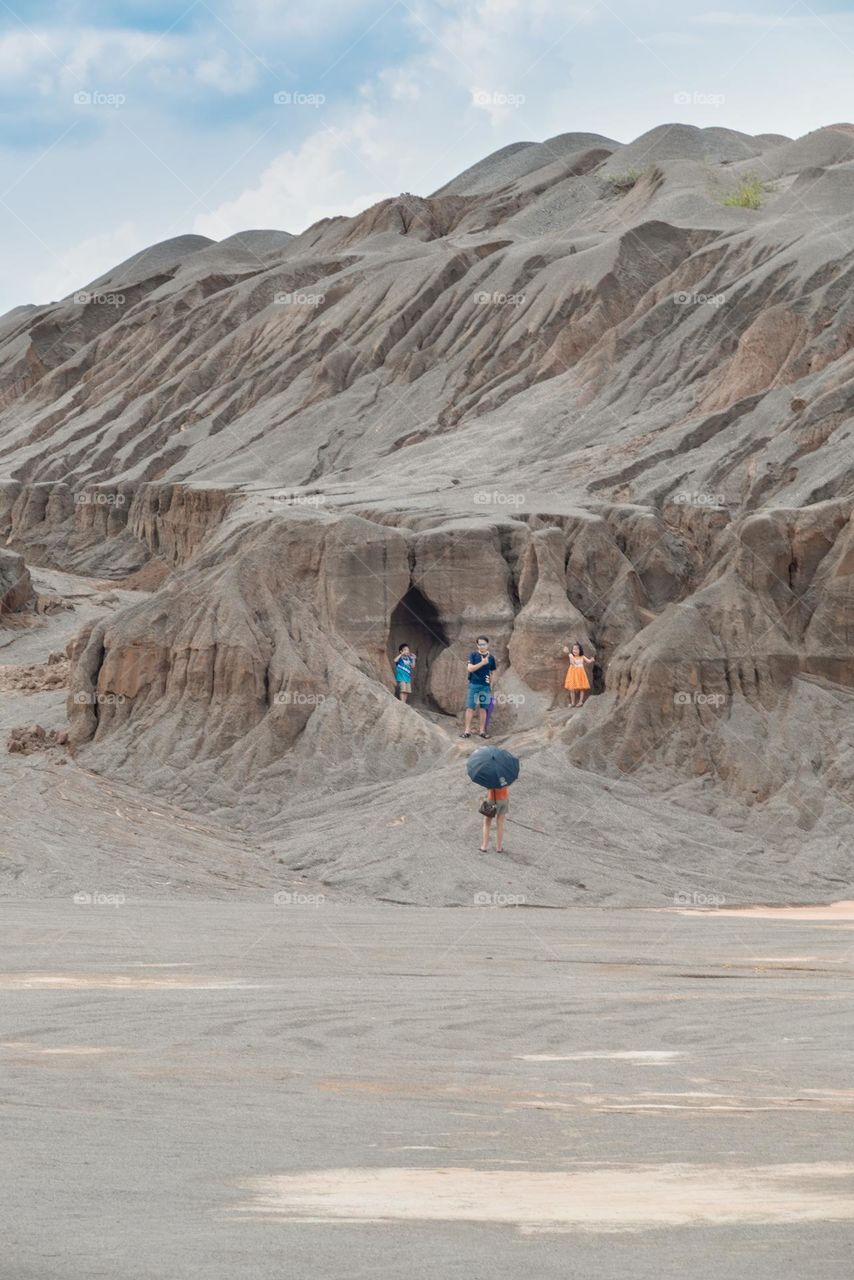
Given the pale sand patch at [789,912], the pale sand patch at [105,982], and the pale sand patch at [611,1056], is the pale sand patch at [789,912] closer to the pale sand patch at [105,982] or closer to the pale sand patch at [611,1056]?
the pale sand patch at [105,982]

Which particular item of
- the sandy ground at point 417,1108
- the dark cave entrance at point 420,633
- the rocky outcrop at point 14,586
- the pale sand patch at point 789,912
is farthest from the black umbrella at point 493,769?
the rocky outcrop at point 14,586

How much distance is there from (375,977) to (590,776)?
33.0 feet

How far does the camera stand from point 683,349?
4206cm

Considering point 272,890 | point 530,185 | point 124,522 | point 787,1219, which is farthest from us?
point 530,185

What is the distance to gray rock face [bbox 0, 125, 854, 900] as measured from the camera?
2358 cm

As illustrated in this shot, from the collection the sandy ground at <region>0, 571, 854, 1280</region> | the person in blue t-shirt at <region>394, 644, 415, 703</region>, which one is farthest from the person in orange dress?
the sandy ground at <region>0, 571, 854, 1280</region>

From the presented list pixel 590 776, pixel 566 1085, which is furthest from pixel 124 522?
pixel 566 1085

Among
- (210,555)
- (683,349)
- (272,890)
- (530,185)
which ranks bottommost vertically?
(272,890)

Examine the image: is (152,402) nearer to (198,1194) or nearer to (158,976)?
(158,976)

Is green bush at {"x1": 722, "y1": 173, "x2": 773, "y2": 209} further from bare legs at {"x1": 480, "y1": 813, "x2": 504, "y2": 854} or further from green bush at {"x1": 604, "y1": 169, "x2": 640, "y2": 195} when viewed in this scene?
bare legs at {"x1": 480, "y1": 813, "x2": 504, "y2": 854}

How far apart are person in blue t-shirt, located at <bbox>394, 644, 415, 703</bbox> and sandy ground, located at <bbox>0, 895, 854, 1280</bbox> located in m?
12.4

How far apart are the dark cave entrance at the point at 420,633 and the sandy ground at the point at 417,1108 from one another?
1384 cm

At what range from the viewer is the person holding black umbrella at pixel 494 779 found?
1902 centimetres

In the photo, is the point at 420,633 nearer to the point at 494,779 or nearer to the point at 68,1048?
the point at 494,779
